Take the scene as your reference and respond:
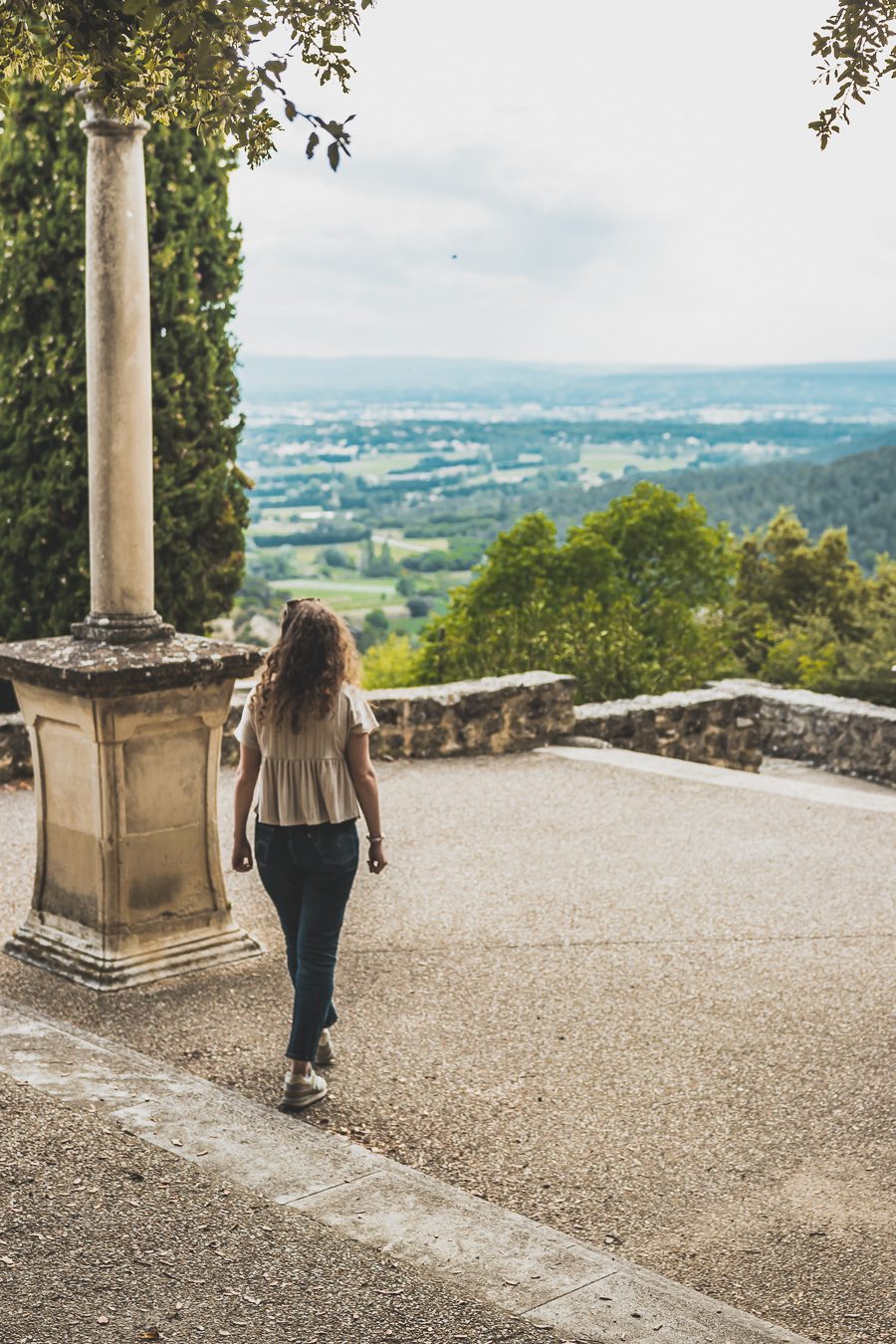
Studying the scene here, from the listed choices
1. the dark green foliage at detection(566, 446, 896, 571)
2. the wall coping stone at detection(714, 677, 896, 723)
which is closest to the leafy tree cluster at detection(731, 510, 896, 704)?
the wall coping stone at detection(714, 677, 896, 723)

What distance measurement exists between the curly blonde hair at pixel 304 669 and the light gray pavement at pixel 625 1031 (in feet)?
4.16

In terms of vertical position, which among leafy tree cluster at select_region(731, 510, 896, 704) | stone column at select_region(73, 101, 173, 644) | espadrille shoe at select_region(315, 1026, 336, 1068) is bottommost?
leafy tree cluster at select_region(731, 510, 896, 704)

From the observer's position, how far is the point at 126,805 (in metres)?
5.78

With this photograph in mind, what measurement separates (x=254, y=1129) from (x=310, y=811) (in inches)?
39.4

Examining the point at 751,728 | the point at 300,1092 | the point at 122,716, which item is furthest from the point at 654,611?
the point at 300,1092

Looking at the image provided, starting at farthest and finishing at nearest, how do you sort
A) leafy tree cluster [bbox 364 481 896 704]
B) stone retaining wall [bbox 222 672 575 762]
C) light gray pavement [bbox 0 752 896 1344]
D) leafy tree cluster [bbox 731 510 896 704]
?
1. leafy tree cluster [bbox 731 510 896 704]
2. leafy tree cluster [bbox 364 481 896 704]
3. stone retaining wall [bbox 222 672 575 762]
4. light gray pavement [bbox 0 752 896 1344]

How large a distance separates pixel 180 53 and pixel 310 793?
2.22 m

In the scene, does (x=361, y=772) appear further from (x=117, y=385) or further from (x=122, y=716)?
(x=117, y=385)

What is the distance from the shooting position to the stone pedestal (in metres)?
5.68

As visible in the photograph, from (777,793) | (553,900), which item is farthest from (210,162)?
(553,900)

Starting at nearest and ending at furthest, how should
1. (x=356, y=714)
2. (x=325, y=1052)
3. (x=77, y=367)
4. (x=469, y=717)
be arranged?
(x=356, y=714), (x=325, y=1052), (x=469, y=717), (x=77, y=367)

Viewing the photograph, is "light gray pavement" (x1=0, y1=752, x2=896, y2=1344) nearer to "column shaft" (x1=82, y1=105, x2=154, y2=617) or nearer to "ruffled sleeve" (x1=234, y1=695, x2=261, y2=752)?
"ruffled sleeve" (x1=234, y1=695, x2=261, y2=752)

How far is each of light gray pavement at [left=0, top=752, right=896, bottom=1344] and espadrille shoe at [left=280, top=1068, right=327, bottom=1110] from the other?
65mm

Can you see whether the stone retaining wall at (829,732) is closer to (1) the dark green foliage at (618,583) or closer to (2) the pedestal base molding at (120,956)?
(1) the dark green foliage at (618,583)
